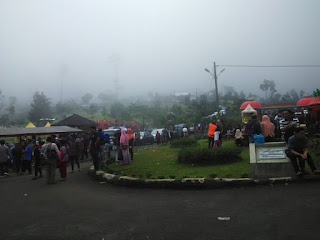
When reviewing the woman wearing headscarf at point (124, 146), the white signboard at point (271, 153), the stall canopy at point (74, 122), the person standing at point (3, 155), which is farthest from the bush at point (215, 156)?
the stall canopy at point (74, 122)

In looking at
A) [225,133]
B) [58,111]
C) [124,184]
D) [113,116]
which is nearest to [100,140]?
[124,184]

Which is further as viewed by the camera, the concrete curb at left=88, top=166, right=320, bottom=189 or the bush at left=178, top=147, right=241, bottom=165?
the bush at left=178, top=147, right=241, bottom=165

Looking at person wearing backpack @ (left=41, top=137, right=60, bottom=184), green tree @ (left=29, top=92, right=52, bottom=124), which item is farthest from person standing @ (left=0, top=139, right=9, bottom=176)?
green tree @ (left=29, top=92, right=52, bottom=124)

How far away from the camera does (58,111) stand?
77062 millimetres

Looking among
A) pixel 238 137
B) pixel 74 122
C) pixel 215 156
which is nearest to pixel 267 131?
pixel 215 156

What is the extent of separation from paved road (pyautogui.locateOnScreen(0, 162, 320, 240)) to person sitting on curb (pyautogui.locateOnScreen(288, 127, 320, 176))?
478mm

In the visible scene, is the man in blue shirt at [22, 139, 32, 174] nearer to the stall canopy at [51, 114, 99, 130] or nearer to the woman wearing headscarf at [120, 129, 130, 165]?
the woman wearing headscarf at [120, 129, 130, 165]

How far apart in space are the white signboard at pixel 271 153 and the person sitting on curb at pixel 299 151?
1.23 ft

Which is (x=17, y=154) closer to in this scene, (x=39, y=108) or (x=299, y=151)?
(x=299, y=151)

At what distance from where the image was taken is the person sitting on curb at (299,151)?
7219mm

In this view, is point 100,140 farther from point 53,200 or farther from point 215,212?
point 215,212

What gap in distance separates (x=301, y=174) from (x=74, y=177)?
8203 mm

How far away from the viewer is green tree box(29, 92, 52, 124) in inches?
2381

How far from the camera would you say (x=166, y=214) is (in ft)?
18.2
